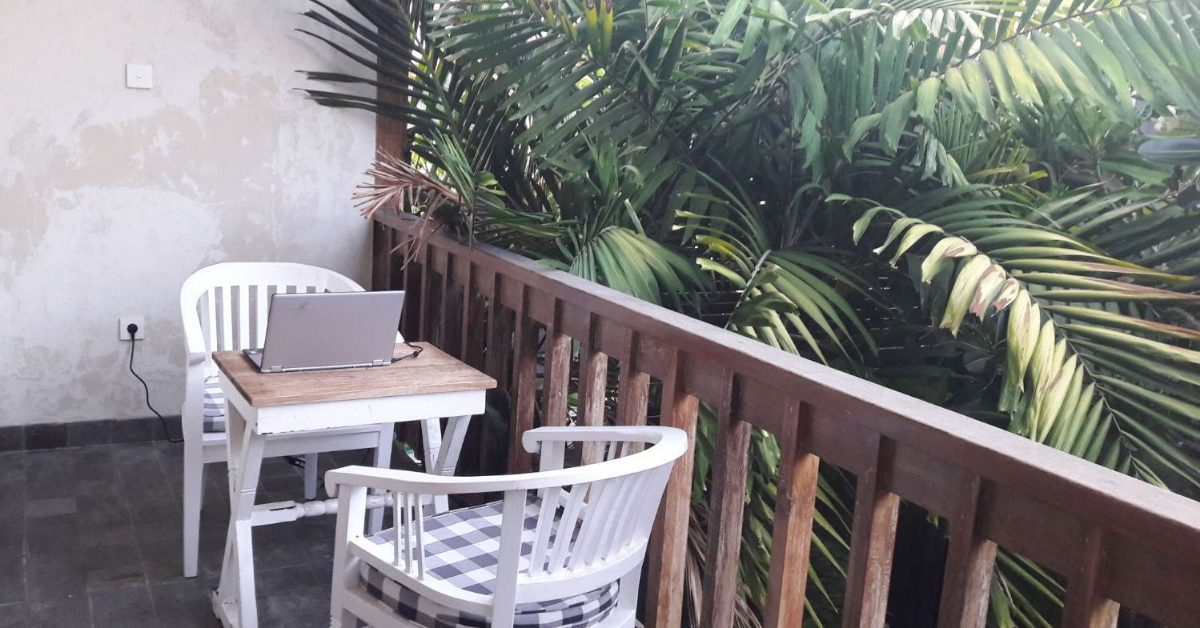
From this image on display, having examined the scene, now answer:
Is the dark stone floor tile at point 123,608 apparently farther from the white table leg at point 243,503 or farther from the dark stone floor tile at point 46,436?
the dark stone floor tile at point 46,436

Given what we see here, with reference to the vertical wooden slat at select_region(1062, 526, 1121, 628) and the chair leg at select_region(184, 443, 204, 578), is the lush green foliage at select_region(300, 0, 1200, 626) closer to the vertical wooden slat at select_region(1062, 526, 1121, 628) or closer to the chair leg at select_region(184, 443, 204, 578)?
the vertical wooden slat at select_region(1062, 526, 1121, 628)

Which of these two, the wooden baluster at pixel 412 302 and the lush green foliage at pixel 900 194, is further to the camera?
the wooden baluster at pixel 412 302

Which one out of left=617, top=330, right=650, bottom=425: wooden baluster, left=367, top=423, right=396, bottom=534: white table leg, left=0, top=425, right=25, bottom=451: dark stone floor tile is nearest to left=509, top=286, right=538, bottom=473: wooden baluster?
left=367, top=423, right=396, bottom=534: white table leg

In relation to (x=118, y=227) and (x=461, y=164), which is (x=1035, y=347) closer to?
(x=461, y=164)

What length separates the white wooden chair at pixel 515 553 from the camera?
1.51 meters

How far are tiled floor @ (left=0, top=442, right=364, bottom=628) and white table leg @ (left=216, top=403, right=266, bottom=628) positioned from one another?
24cm

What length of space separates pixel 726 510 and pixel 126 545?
1.91 m

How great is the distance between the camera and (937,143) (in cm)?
237

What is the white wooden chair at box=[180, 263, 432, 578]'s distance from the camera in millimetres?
2611

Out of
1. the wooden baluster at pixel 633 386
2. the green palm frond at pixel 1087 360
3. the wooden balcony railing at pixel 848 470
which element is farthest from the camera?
the wooden baluster at pixel 633 386

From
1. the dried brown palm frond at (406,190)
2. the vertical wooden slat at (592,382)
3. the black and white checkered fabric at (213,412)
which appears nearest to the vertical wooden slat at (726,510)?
the vertical wooden slat at (592,382)

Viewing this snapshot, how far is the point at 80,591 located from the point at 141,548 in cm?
28

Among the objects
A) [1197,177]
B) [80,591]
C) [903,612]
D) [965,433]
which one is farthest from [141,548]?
[1197,177]

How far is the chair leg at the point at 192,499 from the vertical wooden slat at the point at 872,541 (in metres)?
1.81
